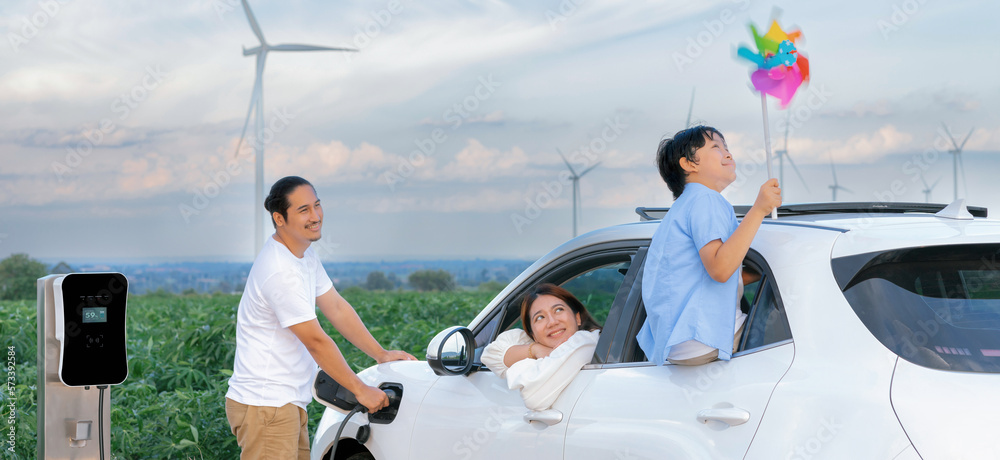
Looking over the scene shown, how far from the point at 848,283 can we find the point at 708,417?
0.50m

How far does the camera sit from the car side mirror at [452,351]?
11.0 ft

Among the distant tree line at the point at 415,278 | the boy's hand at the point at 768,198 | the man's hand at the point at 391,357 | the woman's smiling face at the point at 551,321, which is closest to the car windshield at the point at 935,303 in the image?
the boy's hand at the point at 768,198

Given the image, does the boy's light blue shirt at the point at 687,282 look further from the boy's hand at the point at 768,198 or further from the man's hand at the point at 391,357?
the man's hand at the point at 391,357

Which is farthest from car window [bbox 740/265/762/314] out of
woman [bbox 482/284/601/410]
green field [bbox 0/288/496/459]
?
green field [bbox 0/288/496/459]

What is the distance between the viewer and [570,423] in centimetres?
284

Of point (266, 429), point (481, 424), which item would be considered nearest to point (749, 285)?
point (481, 424)

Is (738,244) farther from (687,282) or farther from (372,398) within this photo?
(372,398)

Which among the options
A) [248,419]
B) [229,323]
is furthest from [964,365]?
[229,323]

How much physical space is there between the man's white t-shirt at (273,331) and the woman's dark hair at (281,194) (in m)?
0.14

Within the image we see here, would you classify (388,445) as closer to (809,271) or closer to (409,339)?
(809,271)

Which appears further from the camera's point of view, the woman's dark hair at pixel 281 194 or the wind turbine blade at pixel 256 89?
the wind turbine blade at pixel 256 89

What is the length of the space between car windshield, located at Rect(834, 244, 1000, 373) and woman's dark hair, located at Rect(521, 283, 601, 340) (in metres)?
1.39

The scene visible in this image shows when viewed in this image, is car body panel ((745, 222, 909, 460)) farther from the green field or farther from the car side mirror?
the green field

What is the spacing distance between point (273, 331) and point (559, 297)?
1288 mm
